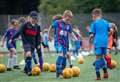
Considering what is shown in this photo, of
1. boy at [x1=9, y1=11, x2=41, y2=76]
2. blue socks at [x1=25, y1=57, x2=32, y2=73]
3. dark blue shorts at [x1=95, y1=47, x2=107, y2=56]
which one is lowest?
blue socks at [x1=25, y1=57, x2=32, y2=73]

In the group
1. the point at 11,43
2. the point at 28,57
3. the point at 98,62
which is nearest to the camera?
the point at 98,62

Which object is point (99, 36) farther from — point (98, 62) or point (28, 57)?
point (28, 57)

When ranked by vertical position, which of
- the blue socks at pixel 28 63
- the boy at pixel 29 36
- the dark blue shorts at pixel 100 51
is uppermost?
the boy at pixel 29 36

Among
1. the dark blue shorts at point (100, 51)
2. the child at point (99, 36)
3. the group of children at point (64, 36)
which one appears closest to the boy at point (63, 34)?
the group of children at point (64, 36)

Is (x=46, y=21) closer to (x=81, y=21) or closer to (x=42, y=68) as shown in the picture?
(x=81, y=21)

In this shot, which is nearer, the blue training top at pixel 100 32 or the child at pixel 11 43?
the blue training top at pixel 100 32

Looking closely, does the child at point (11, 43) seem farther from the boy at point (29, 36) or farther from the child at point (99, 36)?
the child at point (99, 36)

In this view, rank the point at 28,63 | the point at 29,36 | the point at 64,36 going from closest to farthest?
the point at 64,36 → the point at 28,63 → the point at 29,36

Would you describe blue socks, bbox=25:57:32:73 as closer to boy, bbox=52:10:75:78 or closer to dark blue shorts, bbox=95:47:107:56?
boy, bbox=52:10:75:78

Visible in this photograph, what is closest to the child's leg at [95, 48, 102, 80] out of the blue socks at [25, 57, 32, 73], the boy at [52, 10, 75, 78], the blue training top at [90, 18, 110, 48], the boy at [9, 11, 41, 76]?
the blue training top at [90, 18, 110, 48]

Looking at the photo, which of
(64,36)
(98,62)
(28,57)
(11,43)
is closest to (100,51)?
(98,62)

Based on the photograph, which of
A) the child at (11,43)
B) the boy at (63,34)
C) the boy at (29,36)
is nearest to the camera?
the boy at (63,34)

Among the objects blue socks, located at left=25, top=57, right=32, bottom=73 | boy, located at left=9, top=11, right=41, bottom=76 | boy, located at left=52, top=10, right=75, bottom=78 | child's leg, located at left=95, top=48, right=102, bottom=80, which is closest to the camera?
child's leg, located at left=95, top=48, right=102, bottom=80

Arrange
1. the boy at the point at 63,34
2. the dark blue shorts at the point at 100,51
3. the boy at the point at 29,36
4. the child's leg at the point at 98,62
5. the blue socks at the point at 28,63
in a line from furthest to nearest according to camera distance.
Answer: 1. the blue socks at the point at 28,63
2. the boy at the point at 29,36
3. the boy at the point at 63,34
4. the dark blue shorts at the point at 100,51
5. the child's leg at the point at 98,62
